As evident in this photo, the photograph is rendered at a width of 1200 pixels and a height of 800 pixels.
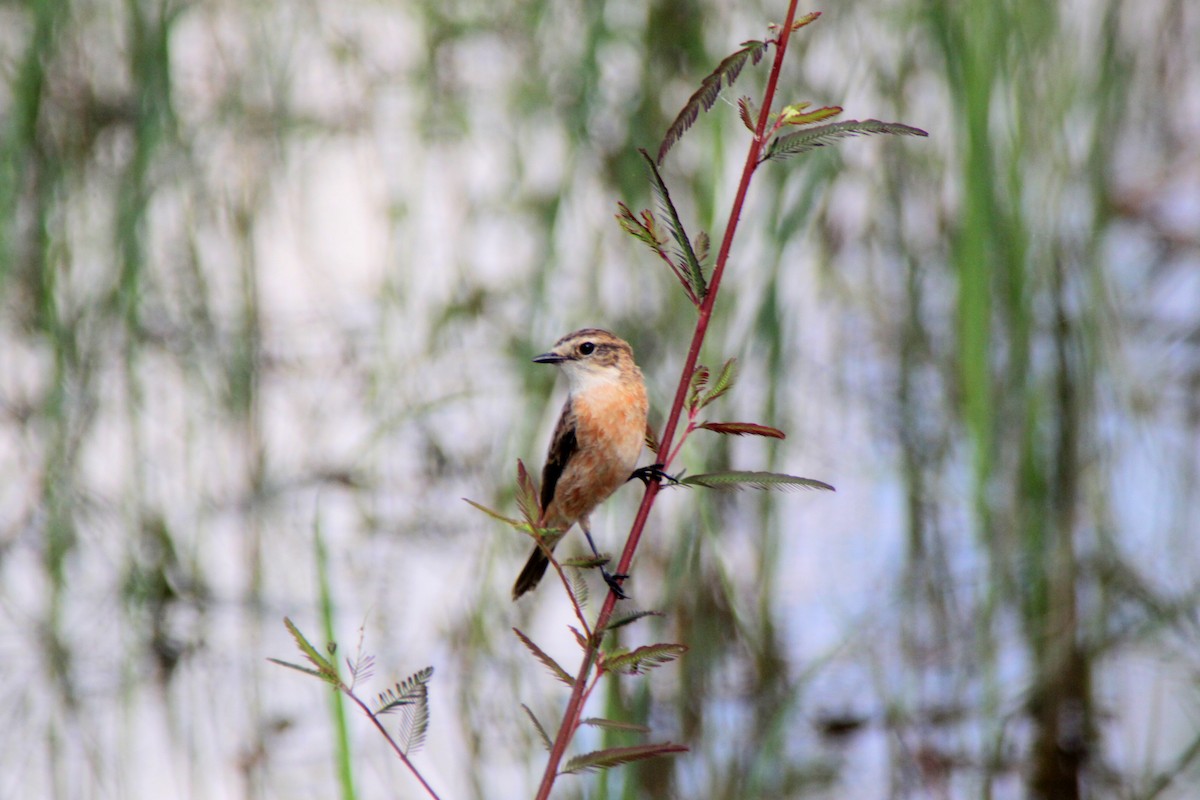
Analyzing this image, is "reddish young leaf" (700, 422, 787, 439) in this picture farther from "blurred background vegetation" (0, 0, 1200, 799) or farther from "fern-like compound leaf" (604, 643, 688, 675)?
"blurred background vegetation" (0, 0, 1200, 799)

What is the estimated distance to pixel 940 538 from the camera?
3.22 meters

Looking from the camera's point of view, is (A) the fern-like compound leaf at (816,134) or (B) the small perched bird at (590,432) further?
(B) the small perched bird at (590,432)

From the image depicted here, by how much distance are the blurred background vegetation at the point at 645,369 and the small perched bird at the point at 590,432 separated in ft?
1.19

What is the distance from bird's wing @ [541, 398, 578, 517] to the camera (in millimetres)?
2148

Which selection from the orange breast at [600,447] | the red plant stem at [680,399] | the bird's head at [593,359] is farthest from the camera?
the bird's head at [593,359]

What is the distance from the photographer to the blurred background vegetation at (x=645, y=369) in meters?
2.83

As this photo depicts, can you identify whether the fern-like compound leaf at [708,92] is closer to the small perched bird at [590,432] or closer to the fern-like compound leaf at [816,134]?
the fern-like compound leaf at [816,134]

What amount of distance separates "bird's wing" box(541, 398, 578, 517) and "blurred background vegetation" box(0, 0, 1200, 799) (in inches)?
13.6

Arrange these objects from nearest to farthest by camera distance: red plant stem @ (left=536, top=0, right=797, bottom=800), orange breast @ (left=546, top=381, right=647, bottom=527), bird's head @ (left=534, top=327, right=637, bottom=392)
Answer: red plant stem @ (left=536, top=0, right=797, bottom=800) → orange breast @ (left=546, top=381, right=647, bottom=527) → bird's head @ (left=534, top=327, right=637, bottom=392)

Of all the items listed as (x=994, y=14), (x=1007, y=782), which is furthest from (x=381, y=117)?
(x=1007, y=782)

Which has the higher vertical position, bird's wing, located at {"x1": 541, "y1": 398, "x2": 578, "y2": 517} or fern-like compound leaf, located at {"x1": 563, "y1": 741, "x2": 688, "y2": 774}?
bird's wing, located at {"x1": 541, "y1": 398, "x2": 578, "y2": 517}

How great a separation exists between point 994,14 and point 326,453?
7.87 ft

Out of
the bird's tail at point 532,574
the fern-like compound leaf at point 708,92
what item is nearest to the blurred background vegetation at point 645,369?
the bird's tail at point 532,574

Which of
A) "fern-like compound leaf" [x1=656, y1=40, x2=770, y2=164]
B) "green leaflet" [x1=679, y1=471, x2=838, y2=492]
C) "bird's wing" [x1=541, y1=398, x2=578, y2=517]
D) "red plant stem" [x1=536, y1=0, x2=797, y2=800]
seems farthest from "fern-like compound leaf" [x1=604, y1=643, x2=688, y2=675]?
"bird's wing" [x1=541, y1=398, x2=578, y2=517]
